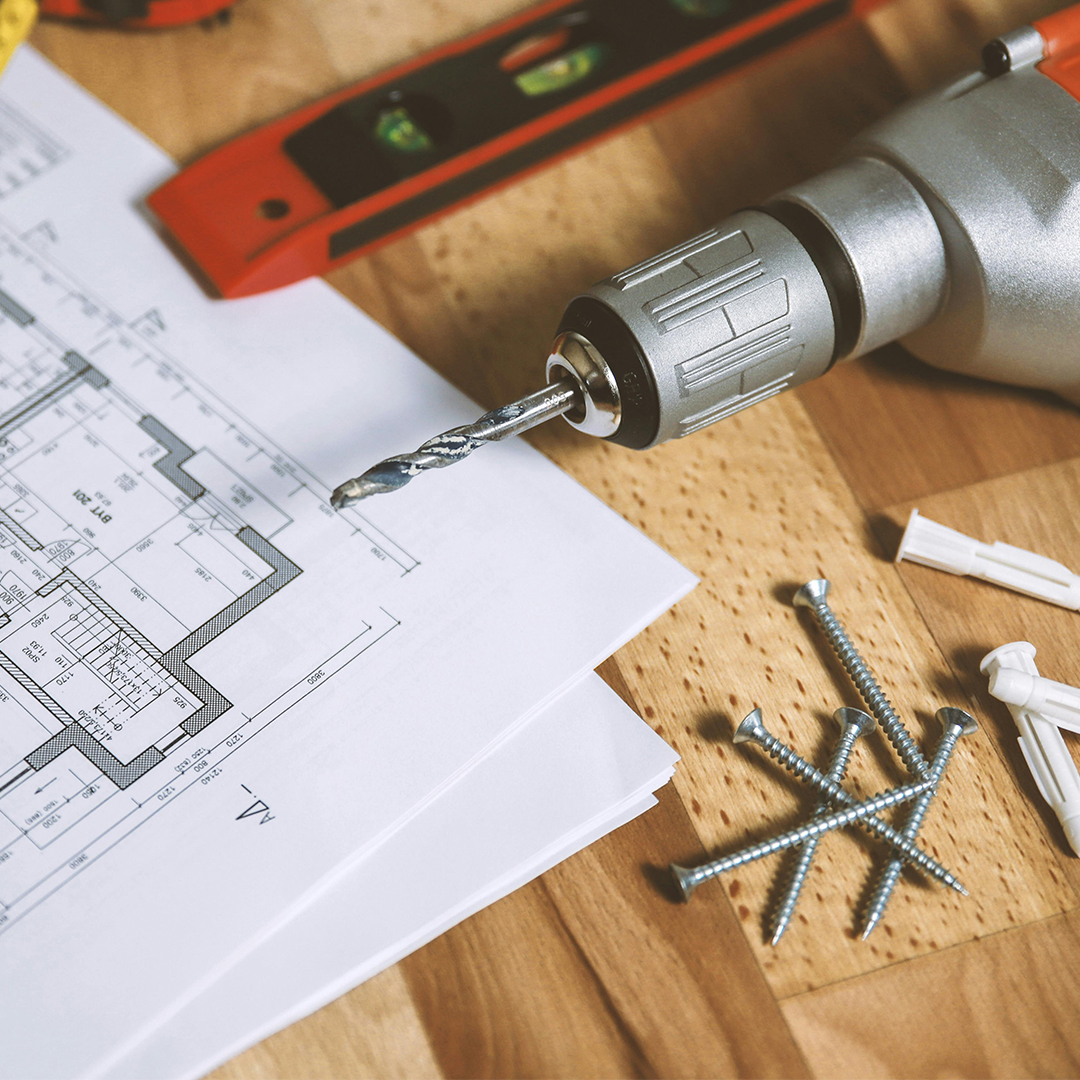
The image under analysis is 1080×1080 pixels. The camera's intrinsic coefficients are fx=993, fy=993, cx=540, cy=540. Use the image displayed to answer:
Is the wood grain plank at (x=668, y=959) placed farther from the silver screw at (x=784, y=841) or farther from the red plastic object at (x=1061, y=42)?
the red plastic object at (x=1061, y=42)

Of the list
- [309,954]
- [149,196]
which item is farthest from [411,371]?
[309,954]

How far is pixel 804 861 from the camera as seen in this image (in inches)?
17.3

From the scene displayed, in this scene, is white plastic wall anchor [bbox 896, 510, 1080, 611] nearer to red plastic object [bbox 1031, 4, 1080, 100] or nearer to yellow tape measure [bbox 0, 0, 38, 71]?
red plastic object [bbox 1031, 4, 1080, 100]

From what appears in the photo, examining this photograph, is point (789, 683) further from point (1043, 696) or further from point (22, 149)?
point (22, 149)

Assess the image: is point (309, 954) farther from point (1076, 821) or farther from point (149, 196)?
point (149, 196)

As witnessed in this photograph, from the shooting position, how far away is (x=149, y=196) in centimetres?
60

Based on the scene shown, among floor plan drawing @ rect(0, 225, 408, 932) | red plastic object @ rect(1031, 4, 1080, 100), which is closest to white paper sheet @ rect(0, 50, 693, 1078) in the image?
floor plan drawing @ rect(0, 225, 408, 932)

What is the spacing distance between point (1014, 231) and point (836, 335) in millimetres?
93

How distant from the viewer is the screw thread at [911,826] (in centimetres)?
43

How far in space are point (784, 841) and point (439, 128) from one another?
1.47ft

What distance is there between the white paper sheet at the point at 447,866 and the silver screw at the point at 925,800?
10cm

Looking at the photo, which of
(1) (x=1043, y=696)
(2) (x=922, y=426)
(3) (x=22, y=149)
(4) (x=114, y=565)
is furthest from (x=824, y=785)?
(3) (x=22, y=149)

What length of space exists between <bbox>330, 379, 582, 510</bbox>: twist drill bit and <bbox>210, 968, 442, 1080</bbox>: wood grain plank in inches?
8.6

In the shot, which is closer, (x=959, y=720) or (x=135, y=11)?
(x=959, y=720)
